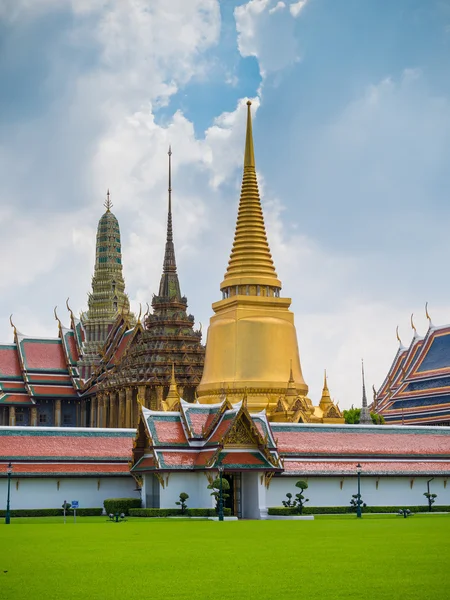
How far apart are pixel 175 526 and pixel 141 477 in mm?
8892

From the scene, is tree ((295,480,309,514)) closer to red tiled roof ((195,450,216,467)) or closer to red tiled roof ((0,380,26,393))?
red tiled roof ((195,450,216,467))

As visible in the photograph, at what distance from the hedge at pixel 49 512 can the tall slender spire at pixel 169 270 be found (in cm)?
3004

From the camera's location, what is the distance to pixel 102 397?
69.2 metres

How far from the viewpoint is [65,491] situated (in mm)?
35844

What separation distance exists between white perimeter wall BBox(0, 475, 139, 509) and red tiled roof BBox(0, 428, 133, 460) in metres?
0.86

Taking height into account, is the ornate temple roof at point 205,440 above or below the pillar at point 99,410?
below

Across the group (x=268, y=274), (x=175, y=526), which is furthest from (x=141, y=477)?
(x=268, y=274)

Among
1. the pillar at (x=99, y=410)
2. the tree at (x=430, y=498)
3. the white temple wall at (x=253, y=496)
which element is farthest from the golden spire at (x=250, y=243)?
the pillar at (x=99, y=410)

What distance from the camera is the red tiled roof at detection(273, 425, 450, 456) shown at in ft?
121

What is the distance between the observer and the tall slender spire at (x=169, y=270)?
6550 centimetres

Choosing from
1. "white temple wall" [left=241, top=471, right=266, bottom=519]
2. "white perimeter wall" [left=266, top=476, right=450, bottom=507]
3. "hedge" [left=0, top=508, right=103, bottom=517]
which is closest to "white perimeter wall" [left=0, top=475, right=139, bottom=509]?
"hedge" [left=0, top=508, right=103, bottom=517]

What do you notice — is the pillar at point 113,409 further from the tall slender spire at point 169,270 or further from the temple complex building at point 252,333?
the temple complex building at point 252,333

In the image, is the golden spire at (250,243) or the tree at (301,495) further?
the golden spire at (250,243)

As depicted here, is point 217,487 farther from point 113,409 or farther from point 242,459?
point 113,409
